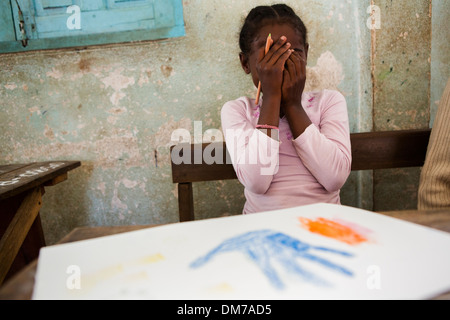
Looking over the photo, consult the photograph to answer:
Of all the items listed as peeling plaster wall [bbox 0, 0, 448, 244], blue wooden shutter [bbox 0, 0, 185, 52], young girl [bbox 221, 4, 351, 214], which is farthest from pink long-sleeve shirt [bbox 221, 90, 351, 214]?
blue wooden shutter [bbox 0, 0, 185, 52]

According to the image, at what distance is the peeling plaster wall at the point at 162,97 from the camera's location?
51.6 inches

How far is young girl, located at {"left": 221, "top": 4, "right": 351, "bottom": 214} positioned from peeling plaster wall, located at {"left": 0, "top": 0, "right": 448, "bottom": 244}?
0.44 metres

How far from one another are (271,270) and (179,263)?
0.36 ft

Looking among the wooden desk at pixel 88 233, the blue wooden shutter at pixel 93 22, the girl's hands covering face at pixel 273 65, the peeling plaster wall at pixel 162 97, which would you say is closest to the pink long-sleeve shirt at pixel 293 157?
the girl's hands covering face at pixel 273 65

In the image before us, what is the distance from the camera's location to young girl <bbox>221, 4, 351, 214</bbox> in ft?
2.63

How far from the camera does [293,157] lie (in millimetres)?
889

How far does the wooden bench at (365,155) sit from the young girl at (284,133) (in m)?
0.22

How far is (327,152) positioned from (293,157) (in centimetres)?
12

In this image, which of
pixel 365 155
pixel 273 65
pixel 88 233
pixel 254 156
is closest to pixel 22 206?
pixel 88 233

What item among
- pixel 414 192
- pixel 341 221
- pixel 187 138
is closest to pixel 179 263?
pixel 341 221

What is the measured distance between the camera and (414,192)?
1.43 meters

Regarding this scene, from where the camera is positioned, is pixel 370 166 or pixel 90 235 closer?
pixel 90 235

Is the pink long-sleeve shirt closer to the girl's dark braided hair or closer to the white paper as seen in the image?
the girl's dark braided hair

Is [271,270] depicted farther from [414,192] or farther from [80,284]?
[414,192]
